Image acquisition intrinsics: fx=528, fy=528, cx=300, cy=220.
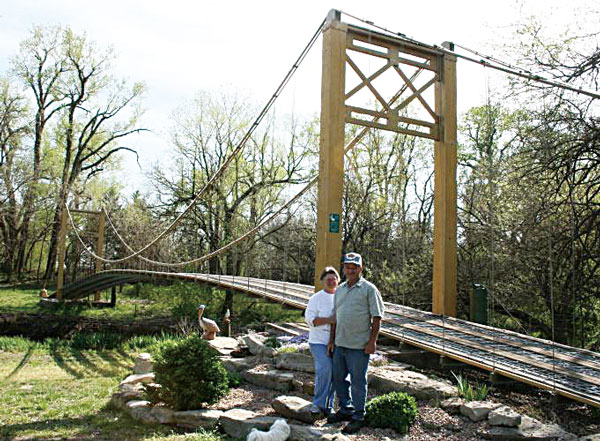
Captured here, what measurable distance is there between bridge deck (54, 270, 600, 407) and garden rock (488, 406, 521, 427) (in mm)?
263

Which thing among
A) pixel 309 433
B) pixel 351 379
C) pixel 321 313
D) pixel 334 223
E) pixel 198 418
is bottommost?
pixel 198 418

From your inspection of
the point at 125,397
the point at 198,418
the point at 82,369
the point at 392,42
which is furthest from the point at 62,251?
the point at 392,42

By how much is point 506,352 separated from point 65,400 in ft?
16.1

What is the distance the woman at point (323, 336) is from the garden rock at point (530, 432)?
3.65 ft

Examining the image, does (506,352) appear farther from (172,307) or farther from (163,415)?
(172,307)

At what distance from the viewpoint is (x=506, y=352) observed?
13.2ft

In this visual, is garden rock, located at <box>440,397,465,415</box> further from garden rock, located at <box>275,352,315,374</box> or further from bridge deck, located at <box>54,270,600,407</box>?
garden rock, located at <box>275,352,315,374</box>

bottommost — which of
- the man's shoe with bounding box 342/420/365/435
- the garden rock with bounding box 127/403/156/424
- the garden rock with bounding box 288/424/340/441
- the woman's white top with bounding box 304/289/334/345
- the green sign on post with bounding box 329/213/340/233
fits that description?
the garden rock with bounding box 127/403/156/424

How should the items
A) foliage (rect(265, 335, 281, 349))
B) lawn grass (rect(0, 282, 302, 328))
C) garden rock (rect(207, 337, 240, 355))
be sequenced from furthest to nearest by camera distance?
lawn grass (rect(0, 282, 302, 328)) → garden rock (rect(207, 337, 240, 355)) → foliage (rect(265, 335, 281, 349))

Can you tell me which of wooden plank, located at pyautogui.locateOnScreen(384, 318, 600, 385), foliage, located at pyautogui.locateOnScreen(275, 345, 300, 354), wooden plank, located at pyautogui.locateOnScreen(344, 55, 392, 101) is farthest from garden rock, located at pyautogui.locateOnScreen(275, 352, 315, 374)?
wooden plank, located at pyautogui.locateOnScreen(344, 55, 392, 101)

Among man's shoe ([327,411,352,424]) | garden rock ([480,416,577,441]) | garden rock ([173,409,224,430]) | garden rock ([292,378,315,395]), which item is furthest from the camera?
garden rock ([292,378,315,395])

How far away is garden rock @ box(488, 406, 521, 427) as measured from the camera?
308 centimetres

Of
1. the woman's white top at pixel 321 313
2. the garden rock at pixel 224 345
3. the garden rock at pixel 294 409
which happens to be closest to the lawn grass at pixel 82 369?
the garden rock at pixel 294 409

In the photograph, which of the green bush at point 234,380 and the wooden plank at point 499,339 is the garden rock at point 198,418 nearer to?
the green bush at point 234,380
